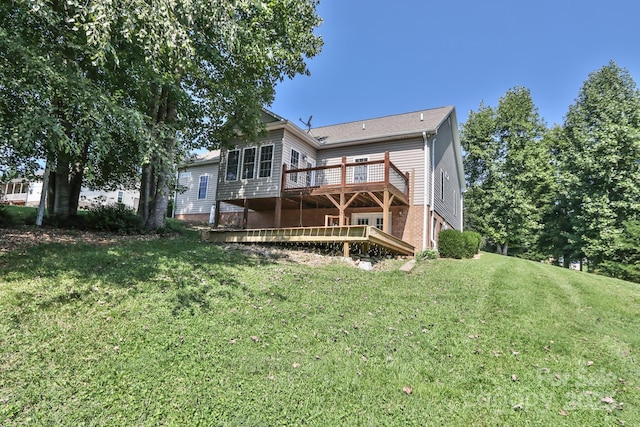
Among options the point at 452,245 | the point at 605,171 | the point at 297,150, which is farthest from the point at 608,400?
the point at 605,171

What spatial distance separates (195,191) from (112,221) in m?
11.7

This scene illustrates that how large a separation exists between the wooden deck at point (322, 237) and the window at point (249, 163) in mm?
3516

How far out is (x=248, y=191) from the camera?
605 inches

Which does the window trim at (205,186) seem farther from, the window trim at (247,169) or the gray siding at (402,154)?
the gray siding at (402,154)

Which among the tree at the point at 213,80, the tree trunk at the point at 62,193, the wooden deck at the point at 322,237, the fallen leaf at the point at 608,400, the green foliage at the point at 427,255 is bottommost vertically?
the fallen leaf at the point at 608,400

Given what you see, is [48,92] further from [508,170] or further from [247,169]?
[508,170]

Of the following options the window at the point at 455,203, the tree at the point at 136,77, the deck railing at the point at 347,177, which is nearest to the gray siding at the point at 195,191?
the tree at the point at 136,77

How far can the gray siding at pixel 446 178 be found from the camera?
16.0 m

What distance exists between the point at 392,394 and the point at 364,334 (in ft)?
4.72

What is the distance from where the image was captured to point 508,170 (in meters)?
25.3

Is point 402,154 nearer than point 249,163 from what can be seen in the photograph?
Yes

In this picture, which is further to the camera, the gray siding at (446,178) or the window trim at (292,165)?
the gray siding at (446,178)

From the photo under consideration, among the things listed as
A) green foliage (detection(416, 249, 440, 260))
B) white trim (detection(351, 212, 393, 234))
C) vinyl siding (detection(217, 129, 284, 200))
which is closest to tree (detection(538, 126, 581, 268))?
green foliage (detection(416, 249, 440, 260))

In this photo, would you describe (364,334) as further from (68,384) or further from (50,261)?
(50,261)
